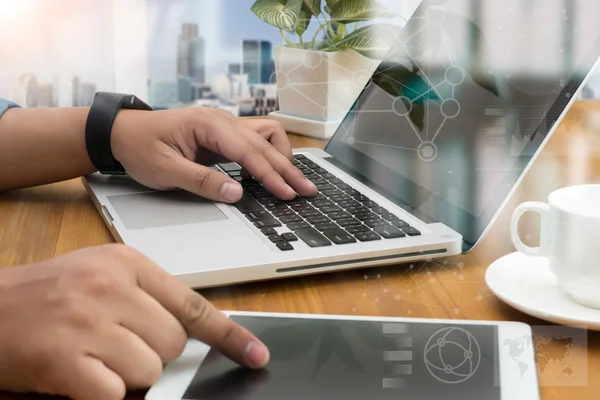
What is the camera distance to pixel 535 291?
1.94 feet

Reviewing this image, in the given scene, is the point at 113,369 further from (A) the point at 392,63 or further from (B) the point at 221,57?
(B) the point at 221,57

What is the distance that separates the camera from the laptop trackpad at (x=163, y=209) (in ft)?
2.46

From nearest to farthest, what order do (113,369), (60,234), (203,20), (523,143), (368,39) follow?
(113,369) < (523,143) < (60,234) < (368,39) < (203,20)

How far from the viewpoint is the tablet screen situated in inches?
17.9

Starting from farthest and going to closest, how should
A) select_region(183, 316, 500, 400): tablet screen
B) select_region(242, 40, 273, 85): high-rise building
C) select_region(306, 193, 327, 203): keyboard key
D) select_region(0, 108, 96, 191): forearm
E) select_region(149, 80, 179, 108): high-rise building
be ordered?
select_region(149, 80, 179, 108): high-rise building
select_region(242, 40, 273, 85): high-rise building
select_region(0, 108, 96, 191): forearm
select_region(306, 193, 327, 203): keyboard key
select_region(183, 316, 500, 400): tablet screen

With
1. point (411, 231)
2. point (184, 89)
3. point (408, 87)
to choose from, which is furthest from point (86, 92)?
point (411, 231)

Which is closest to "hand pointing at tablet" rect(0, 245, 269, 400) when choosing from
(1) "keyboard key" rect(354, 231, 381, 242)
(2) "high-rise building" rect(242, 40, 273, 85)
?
(1) "keyboard key" rect(354, 231, 381, 242)

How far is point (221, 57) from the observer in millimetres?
2232

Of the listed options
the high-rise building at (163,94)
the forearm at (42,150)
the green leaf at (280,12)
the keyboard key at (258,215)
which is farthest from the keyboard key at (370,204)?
the high-rise building at (163,94)

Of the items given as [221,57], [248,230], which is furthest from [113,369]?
[221,57]

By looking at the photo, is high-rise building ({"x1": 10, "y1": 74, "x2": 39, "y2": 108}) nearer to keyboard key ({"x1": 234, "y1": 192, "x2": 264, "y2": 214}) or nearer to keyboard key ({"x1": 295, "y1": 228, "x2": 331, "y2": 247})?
keyboard key ({"x1": 234, "y1": 192, "x2": 264, "y2": 214})

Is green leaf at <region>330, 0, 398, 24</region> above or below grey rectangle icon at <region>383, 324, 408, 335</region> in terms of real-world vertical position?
above

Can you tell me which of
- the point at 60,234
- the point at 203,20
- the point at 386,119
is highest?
the point at 203,20

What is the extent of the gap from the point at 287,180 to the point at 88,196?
25cm
